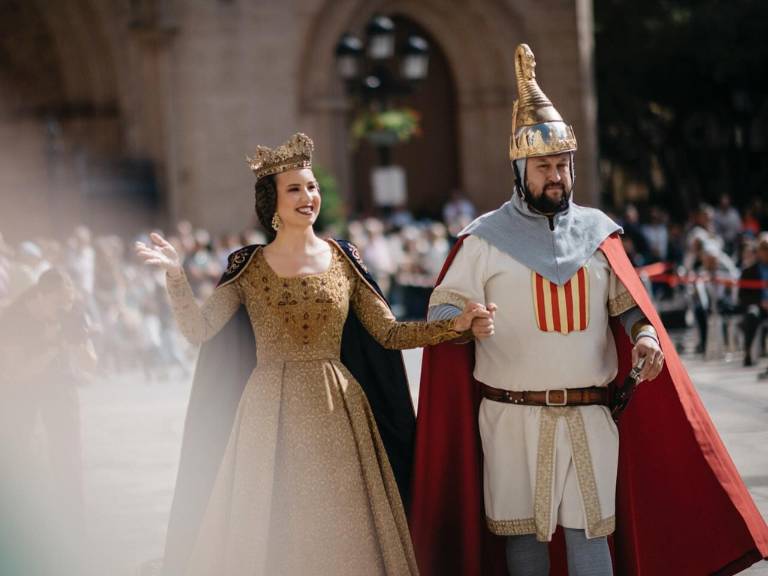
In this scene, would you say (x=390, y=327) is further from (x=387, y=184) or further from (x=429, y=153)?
(x=429, y=153)

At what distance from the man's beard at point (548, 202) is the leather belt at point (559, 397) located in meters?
0.62

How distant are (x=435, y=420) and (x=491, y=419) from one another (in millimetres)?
271

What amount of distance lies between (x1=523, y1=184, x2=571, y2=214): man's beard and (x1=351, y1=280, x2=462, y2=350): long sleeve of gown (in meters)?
0.50

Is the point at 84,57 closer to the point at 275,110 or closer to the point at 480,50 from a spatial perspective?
the point at 275,110

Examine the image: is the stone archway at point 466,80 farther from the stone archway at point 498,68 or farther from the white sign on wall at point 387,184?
the white sign on wall at point 387,184

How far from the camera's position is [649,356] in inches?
190

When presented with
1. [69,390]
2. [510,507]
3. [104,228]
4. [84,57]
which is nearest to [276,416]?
[510,507]

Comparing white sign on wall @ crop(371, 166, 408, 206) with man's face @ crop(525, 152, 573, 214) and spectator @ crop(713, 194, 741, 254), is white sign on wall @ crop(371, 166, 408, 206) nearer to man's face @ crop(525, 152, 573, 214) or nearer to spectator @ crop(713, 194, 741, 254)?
spectator @ crop(713, 194, 741, 254)

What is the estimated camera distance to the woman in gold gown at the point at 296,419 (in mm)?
5086

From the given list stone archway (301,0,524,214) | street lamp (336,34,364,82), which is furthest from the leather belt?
stone archway (301,0,524,214)

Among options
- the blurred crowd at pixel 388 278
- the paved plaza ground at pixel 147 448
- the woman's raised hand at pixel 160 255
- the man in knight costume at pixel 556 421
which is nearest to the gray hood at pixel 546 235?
the man in knight costume at pixel 556 421

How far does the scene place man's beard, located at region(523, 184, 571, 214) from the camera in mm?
4945

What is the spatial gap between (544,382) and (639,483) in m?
0.62

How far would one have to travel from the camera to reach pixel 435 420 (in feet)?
17.3
